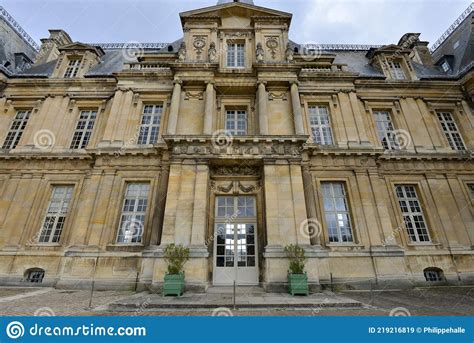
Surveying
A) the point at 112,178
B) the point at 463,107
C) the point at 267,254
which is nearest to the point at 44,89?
the point at 112,178

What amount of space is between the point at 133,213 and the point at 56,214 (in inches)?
164

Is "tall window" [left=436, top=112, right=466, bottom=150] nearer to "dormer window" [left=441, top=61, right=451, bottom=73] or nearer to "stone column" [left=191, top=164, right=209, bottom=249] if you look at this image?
"dormer window" [left=441, top=61, right=451, bottom=73]

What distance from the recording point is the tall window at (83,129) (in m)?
14.5

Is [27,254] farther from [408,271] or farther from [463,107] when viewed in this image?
[463,107]

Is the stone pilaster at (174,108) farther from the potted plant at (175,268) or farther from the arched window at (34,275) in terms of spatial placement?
the arched window at (34,275)

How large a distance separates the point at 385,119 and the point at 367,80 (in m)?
2.67

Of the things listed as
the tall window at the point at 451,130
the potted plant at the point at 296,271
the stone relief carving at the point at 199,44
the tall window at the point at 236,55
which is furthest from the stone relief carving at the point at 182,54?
the tall window at the point at 451,130

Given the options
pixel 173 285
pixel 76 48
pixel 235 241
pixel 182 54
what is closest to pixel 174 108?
pixel 182 54

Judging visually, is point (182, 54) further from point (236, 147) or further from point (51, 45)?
point (51, 45)

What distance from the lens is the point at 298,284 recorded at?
28.6 feet

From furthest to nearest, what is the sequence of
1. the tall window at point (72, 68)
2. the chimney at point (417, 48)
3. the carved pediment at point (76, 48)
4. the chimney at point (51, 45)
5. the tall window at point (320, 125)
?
1. the chimney at point (417, 48)
2. the chimney at point (51, 45)
3. the carved pediment at point (76, 48)
4. the tall window at point (72, 68)
5. the tall window at point (320, 125)

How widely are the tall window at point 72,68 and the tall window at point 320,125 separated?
49.3 ft

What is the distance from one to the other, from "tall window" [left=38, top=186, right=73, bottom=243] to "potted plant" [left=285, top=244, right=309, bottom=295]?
11.0 meters

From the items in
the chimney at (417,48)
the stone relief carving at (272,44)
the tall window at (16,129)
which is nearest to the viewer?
the tall window at (16,129)
